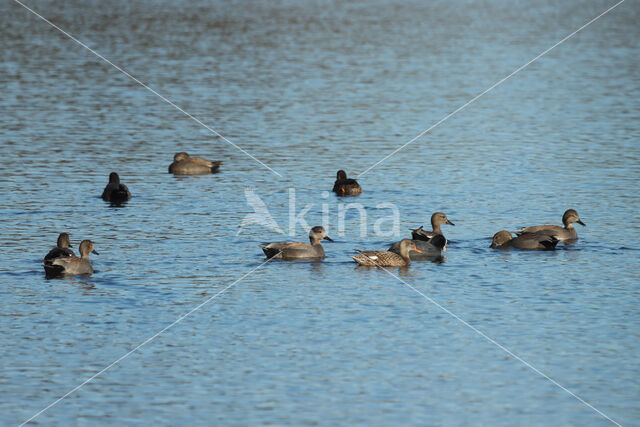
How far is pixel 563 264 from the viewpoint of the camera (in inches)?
753

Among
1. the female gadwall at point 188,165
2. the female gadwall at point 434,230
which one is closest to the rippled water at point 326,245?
the female gadwall at point 188,165

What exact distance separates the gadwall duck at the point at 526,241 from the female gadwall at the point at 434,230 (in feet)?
3.49

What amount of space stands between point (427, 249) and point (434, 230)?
4.87ft

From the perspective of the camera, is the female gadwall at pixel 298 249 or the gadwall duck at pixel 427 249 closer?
the female gadwall at pixel 298 249

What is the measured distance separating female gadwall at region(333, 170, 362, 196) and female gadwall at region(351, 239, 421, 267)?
17.8ft

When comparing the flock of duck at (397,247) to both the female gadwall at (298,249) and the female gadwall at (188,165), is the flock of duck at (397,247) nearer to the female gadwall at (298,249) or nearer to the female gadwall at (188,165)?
the female gadwall at (298,249)

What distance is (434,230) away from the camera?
2067 cm

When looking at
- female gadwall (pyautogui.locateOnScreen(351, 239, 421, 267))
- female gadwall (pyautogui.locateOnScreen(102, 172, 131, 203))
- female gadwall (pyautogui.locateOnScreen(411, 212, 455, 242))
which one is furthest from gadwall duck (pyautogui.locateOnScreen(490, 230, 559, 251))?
female gadwall (pyautogui.locateOnScreen(102, 172, 131, 203))

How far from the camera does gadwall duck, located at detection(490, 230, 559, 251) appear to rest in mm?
19828

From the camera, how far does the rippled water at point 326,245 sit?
12.9m

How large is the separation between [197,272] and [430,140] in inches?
608

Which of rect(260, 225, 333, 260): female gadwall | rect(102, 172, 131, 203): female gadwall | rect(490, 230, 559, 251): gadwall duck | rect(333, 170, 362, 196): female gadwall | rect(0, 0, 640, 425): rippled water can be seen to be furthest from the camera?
rect(333, 170, 362, 196): female gadwall

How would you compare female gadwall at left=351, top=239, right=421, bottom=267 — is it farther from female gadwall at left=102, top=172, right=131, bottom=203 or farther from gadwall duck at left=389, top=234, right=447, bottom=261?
female gadwall at left=102, top=172, right=131, bottom=203

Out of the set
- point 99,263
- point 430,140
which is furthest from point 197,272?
point 430,140
